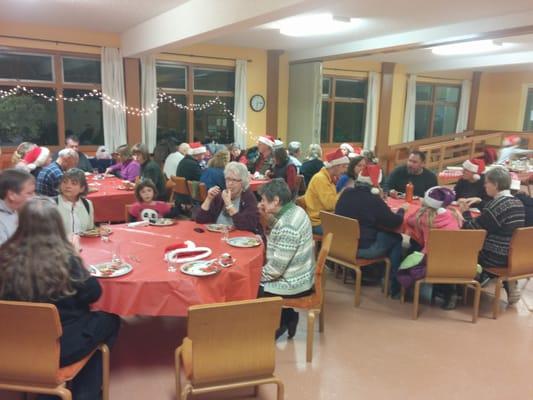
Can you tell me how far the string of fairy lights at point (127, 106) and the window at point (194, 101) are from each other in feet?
0.17

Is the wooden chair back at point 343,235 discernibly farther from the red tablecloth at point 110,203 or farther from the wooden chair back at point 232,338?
the red tablecloth at point 110,203

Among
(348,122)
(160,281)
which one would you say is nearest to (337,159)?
(160,281)

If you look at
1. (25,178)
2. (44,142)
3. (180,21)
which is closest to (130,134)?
(44,142)

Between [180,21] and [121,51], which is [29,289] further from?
[121,51]

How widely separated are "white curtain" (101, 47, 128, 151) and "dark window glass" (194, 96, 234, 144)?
1537mm

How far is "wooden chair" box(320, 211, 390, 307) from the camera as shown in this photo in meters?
3.43

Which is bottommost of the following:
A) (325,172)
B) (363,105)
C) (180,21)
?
(325,172)

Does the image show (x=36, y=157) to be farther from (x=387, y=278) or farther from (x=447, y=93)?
(x=447, y=93)

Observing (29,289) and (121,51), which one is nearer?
(29,289)

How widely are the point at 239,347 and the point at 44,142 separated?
662 cm

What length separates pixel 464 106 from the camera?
41.7ft

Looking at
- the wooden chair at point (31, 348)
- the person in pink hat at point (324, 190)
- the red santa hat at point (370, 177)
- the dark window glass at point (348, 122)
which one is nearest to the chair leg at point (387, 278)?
the red santa hat at point (370, 177)

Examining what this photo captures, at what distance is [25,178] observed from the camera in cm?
261

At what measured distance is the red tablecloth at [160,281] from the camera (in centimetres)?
225
